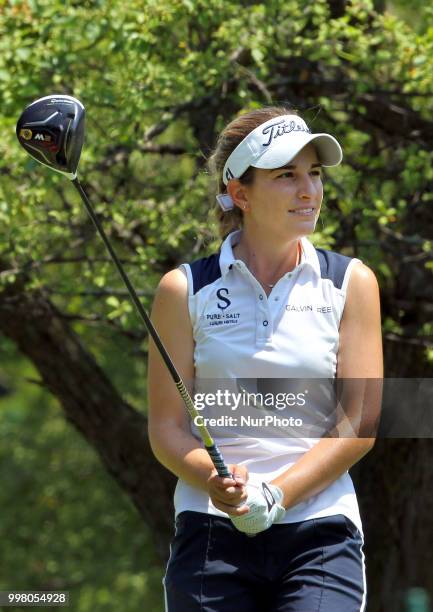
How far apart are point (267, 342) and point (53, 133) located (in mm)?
804

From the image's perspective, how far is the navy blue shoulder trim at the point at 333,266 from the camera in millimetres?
3355

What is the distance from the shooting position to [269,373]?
10.5 ft

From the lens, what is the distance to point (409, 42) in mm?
5652

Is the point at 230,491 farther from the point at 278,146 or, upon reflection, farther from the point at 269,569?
the point at 278,146

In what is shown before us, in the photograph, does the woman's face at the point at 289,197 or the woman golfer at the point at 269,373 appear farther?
the woman's face at the point at 289,197

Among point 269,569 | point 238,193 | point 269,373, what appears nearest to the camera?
point 269,569

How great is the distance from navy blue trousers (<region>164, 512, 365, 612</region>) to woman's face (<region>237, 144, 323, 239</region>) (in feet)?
2.76

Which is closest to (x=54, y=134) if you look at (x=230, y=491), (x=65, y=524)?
(x=230, y=491)

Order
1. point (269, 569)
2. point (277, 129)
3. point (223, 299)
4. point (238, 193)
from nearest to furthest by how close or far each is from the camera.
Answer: point (269, 569) < point (223, 299) < point (277, 129) < point (238, 193)

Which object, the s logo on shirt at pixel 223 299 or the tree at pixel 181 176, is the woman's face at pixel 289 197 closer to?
→ the s logo on shirt at pixel 223 299

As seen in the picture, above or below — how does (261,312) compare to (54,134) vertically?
below

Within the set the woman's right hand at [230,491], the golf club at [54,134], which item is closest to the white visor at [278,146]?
the golf club at [54,134]

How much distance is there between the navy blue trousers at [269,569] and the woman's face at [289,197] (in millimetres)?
842

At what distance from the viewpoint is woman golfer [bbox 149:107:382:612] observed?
10.2 feet
